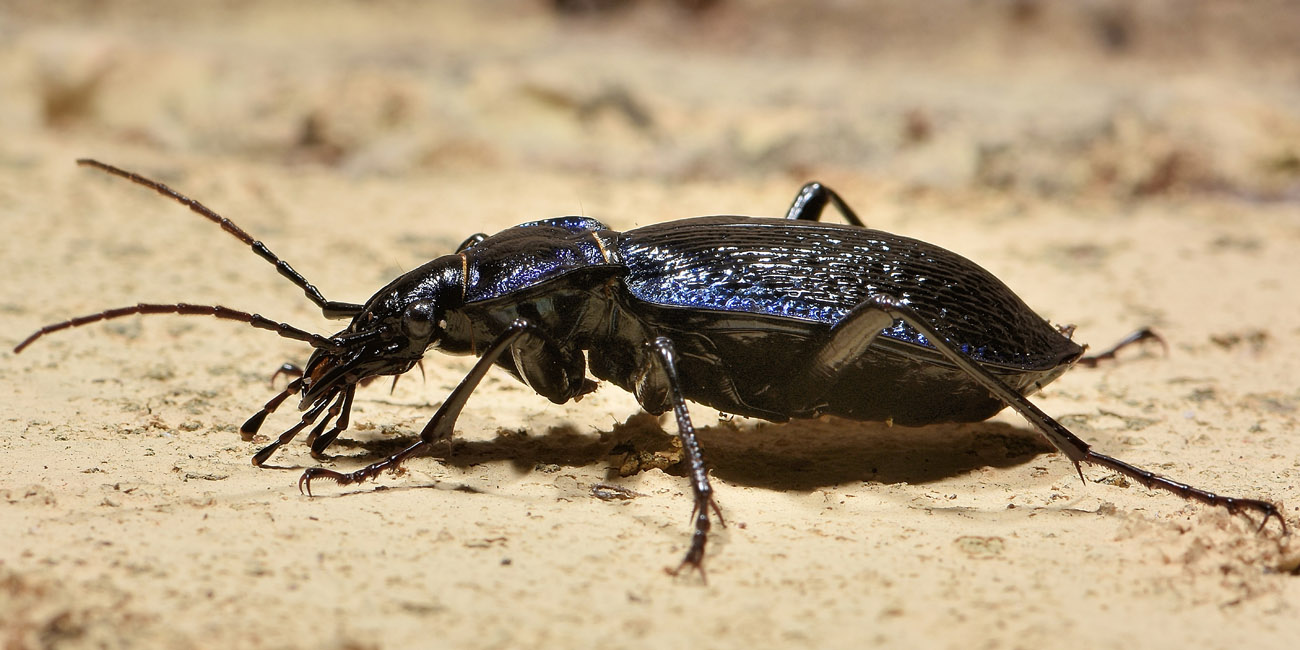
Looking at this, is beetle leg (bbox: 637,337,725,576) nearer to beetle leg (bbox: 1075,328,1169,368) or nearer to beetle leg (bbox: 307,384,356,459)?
beetle leg (bbox: 307,384,356,459)

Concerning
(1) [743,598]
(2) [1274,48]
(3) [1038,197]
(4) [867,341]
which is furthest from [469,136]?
(2) [1274,48]

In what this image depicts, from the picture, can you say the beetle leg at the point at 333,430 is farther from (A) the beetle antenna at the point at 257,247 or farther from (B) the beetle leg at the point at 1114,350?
(B) the beetle leg at the point at 1114,350

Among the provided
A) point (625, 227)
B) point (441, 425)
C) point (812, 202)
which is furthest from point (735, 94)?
point (441, 425)

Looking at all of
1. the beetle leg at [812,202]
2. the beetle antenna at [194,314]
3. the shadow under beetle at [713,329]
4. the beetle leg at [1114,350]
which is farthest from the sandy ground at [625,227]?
the beetle leg at [812,202]

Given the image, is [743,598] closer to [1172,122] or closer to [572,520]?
[572,520]

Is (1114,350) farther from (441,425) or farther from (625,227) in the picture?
(625,227)

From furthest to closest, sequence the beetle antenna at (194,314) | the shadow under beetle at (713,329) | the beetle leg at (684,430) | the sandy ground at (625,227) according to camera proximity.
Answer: the shadow under beetle at (713,329) < the beetle antenna at (194,314) < the beetle leg at (684,430) < the sandy ground at (625,227)

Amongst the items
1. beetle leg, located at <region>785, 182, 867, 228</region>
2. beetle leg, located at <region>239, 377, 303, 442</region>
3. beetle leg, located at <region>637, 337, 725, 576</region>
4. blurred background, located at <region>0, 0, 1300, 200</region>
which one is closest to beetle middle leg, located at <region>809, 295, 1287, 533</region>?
beetle leg, located at <region>637, 337, 725, 576</region>
